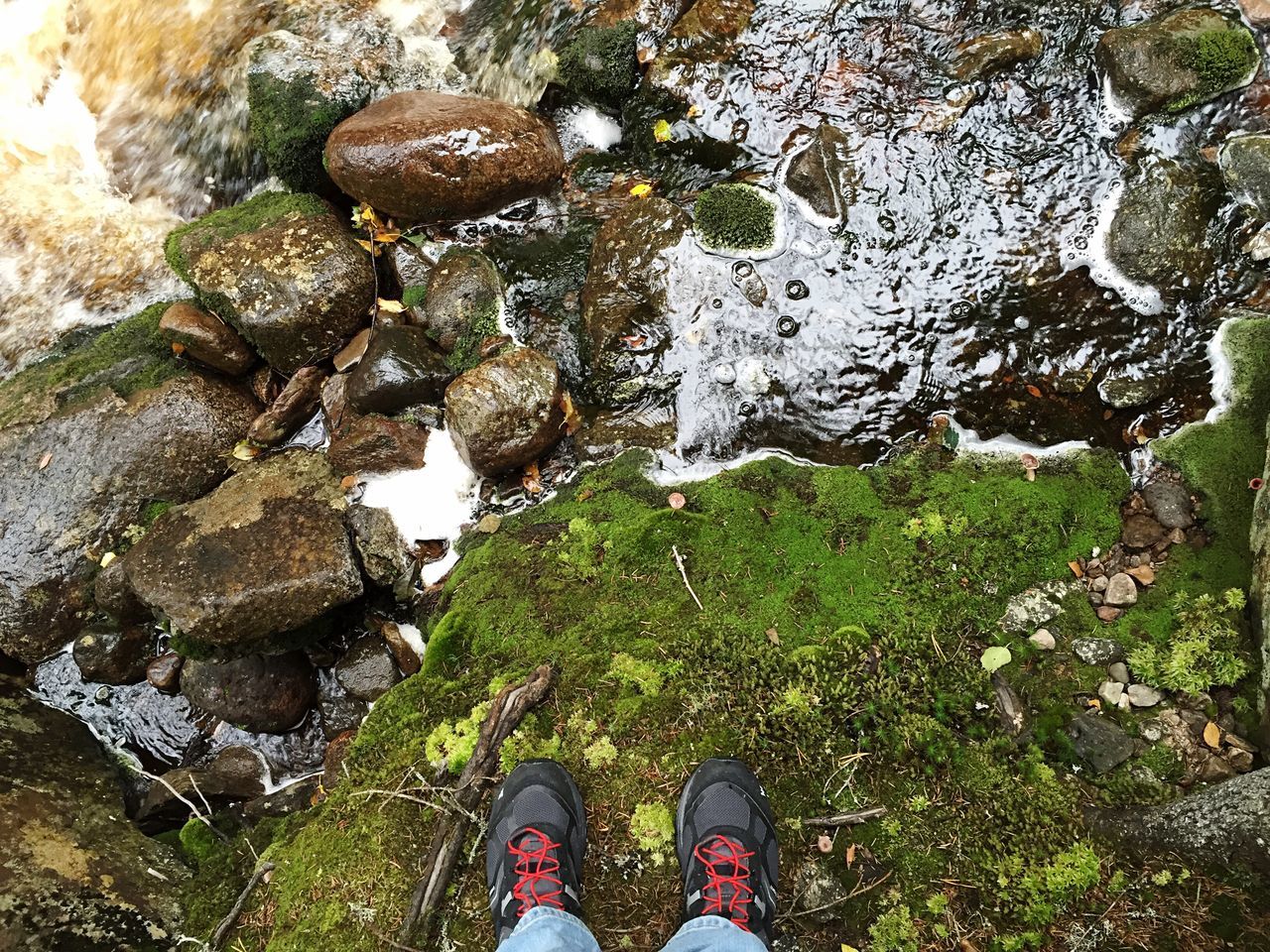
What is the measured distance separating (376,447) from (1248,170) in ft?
21.6

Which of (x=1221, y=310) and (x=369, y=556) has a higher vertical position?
(x=1221, y=310)

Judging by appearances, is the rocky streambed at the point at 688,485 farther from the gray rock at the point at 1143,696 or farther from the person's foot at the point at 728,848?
the person's foot at the point at 728,848

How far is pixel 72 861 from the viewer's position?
4094mm

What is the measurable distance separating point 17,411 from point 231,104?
138 inches

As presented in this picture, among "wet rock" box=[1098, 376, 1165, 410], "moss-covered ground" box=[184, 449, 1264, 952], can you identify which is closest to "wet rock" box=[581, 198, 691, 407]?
"moss-covered ground" box=[184, 449, 1264, 952]

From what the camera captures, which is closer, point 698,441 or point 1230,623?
point 1230,623

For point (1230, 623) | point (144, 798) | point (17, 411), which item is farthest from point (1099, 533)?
point (17, 411)

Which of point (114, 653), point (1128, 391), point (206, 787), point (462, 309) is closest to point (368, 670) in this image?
point (206, 787)

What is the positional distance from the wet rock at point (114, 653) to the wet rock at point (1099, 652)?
664 cm

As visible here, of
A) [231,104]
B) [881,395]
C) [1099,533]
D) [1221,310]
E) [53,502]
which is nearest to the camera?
[1099,533]

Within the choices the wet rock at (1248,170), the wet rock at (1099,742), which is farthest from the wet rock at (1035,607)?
the wet rock at (1248,170)

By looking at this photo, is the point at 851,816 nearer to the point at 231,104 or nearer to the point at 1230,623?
the point at 1230,623

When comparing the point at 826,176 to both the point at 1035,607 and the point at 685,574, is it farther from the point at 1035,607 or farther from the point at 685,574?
the point at 1035,607

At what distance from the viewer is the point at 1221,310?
4.64 m
